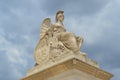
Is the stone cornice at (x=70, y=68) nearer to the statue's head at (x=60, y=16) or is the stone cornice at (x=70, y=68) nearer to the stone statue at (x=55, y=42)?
the stone statue at (x=55, y=42)

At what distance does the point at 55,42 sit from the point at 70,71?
1127mm

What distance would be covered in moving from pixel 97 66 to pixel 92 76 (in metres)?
0.37

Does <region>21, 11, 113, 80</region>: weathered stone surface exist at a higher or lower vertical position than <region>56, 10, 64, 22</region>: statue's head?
→ lower

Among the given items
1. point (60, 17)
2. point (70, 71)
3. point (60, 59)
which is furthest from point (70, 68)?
point (60, 17)

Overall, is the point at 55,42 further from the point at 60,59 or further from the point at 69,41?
the point at 60,59

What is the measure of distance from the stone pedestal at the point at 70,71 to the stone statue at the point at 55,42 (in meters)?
0.36

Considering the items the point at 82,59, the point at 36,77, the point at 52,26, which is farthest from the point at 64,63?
the point at 52,26

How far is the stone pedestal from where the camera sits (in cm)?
788

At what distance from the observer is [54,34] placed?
355 inches

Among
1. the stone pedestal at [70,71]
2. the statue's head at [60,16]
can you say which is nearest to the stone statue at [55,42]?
the statue's head at [60,16]

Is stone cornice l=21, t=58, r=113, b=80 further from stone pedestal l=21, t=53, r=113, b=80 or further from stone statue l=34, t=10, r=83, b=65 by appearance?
stone statue l=34, t=10, r=83, b=65

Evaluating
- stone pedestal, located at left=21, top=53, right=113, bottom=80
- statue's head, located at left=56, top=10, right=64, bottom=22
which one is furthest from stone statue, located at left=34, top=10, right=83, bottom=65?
stone pedestal, located at left=21, top=53, right=113, bottom=80

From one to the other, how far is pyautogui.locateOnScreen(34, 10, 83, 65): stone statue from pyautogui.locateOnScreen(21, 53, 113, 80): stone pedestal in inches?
14.2

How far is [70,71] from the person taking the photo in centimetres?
794
